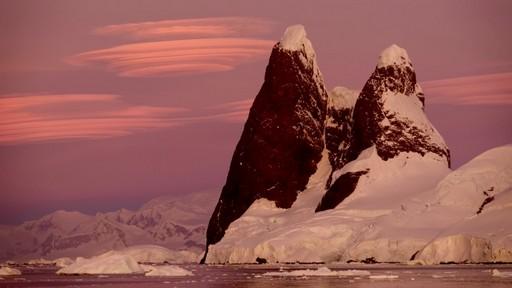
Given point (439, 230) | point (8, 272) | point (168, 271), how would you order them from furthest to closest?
1. point (439, 230)
2. point (8, 272)
3. point (168, 271)

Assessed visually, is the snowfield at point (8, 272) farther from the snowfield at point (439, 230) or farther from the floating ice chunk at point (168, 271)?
the snowfield at point (439, 230)

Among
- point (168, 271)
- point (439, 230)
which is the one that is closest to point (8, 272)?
point (168, 271)

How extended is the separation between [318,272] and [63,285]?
28.8 m

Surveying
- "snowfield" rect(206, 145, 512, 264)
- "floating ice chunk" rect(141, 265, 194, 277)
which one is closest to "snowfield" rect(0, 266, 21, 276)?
"floating ice chunk" rect(141, 265, 194, 277)

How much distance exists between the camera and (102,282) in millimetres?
126188

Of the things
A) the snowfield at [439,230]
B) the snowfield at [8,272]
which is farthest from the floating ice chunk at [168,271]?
the snowfield at [439,230]

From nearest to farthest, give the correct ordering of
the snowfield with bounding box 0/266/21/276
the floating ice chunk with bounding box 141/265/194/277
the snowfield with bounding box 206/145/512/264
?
the floating ice chunk with bounding box 141/265/194/277 < the snowfield with bounding box 0/266/21/276 < the snowfield with bounding box 206/145/512/264

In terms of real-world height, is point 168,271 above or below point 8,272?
below

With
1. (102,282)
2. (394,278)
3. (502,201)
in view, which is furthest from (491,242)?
(102,282)

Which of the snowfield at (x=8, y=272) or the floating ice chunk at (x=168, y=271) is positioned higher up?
the snowfield at (x=8, y=272)

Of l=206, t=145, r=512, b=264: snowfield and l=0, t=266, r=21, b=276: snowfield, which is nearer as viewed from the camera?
l=0, t=266, r=21, b=276: snowfield

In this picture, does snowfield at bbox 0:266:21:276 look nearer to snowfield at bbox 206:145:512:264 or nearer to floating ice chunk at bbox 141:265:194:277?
floating ice chunk at bbox 141:265:194:277

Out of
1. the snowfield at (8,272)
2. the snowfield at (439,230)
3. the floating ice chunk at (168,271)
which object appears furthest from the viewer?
the snowfield at (439,230)

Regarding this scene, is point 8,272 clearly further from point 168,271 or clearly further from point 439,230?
point 439,230
